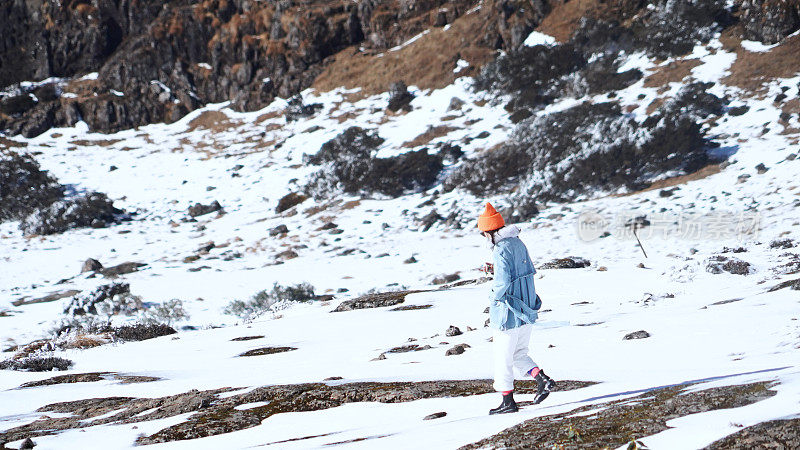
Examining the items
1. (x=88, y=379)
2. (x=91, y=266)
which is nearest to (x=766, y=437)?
(x=88, y=379)

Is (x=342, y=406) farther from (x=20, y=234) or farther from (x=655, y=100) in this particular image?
(x=20, y=234)

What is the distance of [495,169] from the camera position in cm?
3206

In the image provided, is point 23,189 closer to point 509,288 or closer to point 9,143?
point 9,143

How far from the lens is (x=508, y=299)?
5.73m

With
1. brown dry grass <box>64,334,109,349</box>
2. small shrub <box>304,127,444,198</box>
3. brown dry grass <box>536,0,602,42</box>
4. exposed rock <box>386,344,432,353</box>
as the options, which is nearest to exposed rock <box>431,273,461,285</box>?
exposed rock <box>386,344,432,353</box>

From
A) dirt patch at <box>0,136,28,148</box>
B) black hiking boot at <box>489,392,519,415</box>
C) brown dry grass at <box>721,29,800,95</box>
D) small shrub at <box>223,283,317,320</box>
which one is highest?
dirt patch at <box>0,136,28,148</box>

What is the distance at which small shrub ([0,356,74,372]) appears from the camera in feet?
36.6

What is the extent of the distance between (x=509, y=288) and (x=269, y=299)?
570 inches

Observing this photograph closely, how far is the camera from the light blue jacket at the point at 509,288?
224 inches

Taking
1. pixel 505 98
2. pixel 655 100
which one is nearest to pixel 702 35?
pixel 655 100

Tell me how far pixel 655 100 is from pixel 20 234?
33.7 m

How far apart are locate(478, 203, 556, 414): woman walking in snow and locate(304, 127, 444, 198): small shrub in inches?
1101

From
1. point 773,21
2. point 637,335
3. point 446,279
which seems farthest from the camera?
point 773,21

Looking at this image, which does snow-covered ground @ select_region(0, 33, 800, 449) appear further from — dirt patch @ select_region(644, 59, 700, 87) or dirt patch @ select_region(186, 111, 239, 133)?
dirt patch @ select_region(644, 59, 700, 87)
